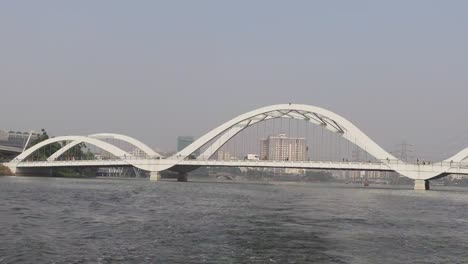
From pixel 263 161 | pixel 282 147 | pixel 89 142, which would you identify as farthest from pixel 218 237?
pixel 282 147

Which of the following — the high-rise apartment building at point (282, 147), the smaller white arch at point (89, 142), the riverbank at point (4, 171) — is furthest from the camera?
the high-rise apartment building at point (282, 147)

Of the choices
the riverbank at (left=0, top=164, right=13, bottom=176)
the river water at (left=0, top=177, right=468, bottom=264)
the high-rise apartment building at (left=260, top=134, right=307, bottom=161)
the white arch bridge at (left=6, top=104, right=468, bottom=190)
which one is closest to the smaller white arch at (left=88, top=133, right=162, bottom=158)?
the white arch bridge at (left=6, top=104, right=468, bottom=190)

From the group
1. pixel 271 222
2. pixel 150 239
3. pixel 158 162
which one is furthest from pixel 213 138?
pixel 150 239

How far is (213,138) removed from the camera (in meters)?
102

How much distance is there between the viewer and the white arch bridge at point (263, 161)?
81188 mm

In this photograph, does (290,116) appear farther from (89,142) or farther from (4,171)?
(4,171)

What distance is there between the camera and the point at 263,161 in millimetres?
85812

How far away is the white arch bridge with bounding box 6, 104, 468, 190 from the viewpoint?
81.2 metres

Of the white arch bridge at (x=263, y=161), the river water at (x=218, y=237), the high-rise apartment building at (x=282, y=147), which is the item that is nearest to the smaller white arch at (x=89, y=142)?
the white arch bridge at (x=263, y=161)

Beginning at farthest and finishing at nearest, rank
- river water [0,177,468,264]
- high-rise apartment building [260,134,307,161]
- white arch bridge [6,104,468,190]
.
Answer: high-rise apartment building [260,134,307,161] < white arch bridge [6,104,468,190] < river water [0,177,468,264]

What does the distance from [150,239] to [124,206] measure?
581 inches

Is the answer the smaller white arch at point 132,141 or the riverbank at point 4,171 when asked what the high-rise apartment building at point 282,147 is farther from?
the riverbank at point 4,171

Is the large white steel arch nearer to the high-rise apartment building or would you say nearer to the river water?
the high-rise apartment building

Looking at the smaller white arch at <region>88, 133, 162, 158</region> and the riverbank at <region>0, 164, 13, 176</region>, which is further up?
the smaller white arch at <region>88, 133, 162, 158</region>
